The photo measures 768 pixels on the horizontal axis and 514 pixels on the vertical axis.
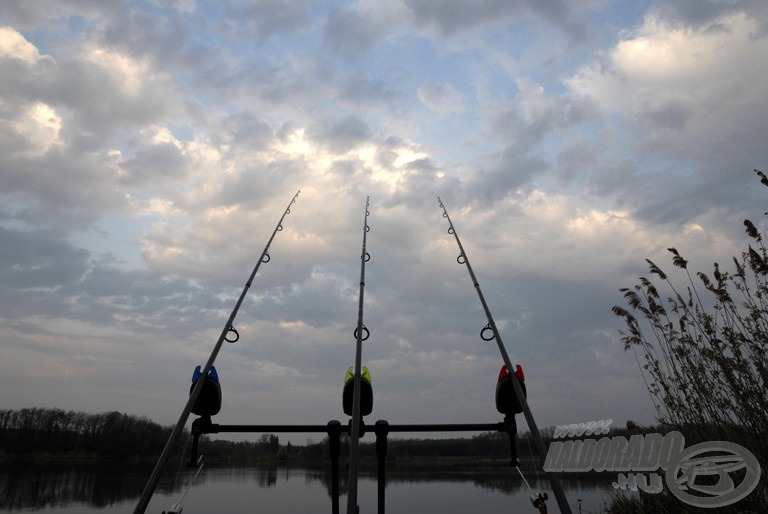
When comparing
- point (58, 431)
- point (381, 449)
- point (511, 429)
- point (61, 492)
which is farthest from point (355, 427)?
point (58, 431)

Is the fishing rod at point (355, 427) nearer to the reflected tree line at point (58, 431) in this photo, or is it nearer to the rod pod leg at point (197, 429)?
the rod pod leg at point (197, 429)

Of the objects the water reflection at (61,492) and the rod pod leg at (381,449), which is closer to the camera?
the rod pod leg at (381,449)

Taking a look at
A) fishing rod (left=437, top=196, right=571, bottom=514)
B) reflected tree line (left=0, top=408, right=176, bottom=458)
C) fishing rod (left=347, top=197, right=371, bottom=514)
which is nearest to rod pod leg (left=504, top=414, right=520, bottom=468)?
fishing rod (left=437, top=196, right=571, bottom=514)

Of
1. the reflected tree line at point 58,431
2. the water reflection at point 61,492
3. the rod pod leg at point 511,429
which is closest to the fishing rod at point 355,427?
the rod pod leg at point 511,429

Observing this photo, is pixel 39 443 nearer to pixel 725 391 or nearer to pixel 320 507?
pixel 320 507

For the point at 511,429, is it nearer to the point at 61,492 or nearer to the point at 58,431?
the point at 61,492

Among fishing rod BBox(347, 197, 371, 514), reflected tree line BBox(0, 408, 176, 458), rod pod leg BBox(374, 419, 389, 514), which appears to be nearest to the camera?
fishing rod BBox(347, 197, 371, 514)

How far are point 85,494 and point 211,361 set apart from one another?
39.0 meters

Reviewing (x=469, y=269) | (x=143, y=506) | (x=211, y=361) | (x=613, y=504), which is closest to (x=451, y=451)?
(x=613, y=504)

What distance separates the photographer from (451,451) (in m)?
8.39

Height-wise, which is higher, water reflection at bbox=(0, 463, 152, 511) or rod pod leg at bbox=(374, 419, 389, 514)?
rod pod leg at bbox=(374, 419, 389, 514)

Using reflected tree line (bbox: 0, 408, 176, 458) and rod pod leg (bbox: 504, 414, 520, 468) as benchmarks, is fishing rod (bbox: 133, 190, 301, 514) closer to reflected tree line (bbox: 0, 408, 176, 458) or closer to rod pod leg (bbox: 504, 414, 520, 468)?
rod pod leg (bbox: 504, 414, 520, 468)

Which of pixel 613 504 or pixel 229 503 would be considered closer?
pixel 613 504

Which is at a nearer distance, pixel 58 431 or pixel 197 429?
pixel 197 429
